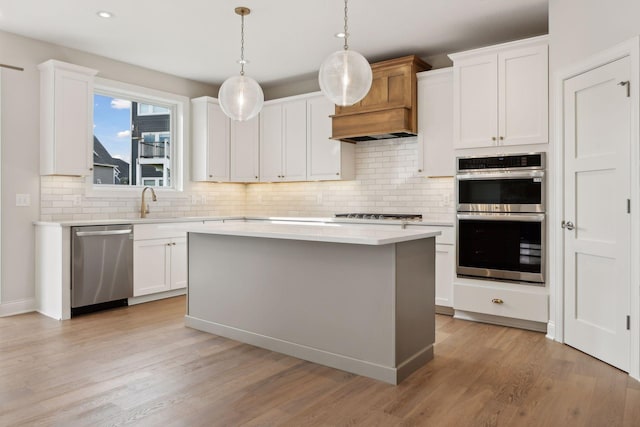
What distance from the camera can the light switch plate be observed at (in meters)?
4.40

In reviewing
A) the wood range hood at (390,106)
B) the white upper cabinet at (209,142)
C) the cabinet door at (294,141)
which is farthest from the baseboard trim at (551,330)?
the white upper cabinet at (209,142)

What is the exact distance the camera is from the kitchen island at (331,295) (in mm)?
2742

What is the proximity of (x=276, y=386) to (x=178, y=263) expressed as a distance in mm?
2872

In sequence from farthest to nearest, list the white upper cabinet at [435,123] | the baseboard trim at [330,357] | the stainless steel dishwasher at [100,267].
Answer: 1. the white upper cabinet at [435,123]
2. the stainless steel dishwasher at [100,267]
3. the baseboard trim at [330,357]

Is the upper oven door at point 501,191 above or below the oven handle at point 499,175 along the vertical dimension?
below

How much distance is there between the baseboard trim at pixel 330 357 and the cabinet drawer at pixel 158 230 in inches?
61.0

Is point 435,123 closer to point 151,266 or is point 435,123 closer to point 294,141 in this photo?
point 294,141

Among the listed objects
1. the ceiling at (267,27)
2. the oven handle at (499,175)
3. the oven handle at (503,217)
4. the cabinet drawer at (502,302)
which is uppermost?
the ceiling at (267,27)

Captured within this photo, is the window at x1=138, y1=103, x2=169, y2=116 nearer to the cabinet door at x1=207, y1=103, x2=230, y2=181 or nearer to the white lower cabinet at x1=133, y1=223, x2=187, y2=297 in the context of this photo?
the cabinet door at x1=207, y1=103, x2=230, y2=181

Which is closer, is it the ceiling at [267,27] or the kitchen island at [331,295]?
the kitchen island at [331,295]

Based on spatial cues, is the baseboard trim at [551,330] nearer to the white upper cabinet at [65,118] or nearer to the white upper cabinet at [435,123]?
the white upper cabinet at [435,123]

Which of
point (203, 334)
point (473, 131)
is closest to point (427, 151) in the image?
point (473, 131)

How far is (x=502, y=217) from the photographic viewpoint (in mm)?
3928

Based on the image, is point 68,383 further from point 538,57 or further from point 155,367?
point 538,57
